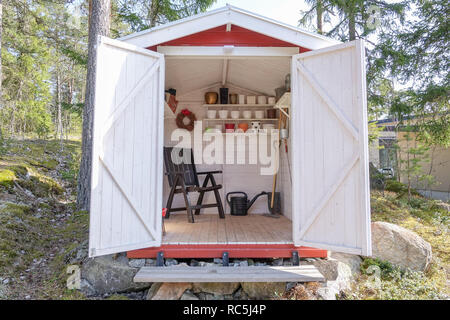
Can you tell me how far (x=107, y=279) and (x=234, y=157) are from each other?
2827mm

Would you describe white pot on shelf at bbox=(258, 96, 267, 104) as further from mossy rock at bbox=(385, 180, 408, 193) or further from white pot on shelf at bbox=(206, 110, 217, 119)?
mossy rock at bbox=(385, 180, 408, 193)

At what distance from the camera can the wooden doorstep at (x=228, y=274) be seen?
7.34 feet

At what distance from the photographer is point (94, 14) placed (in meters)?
4.39

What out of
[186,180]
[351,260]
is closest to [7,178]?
[186,180]

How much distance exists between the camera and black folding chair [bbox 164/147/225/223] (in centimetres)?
372

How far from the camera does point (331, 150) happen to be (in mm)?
2512

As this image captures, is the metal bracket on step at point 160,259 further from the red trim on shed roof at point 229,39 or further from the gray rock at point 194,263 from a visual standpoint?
the red trim on shed roof at point 229,39

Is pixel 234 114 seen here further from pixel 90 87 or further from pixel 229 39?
pixel 90 87

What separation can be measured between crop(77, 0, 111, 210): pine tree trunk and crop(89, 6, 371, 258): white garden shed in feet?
7.17

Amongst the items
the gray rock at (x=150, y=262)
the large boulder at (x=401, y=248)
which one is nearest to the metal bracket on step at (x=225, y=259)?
the gray rock at (x=150, y=262)

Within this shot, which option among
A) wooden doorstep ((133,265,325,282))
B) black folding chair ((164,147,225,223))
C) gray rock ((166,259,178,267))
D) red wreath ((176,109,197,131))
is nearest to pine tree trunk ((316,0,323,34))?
red wreath ((176,109,197,131))

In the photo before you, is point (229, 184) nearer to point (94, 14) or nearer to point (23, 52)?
point (94, 14)
